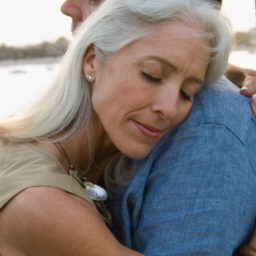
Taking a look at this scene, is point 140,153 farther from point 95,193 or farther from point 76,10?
point 76,10

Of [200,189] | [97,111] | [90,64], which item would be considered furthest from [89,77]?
[200,189]

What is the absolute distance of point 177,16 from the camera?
153cm

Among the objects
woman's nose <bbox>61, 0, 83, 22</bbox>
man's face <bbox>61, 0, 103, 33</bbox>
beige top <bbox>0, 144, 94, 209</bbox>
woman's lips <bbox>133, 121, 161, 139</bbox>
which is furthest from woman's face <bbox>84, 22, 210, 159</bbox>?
woman's nose <bbox>61, 0, 83, 22</bbox>

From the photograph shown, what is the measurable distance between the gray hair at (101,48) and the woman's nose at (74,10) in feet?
1.88

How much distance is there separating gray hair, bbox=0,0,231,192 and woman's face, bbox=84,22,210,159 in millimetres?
Result: 57

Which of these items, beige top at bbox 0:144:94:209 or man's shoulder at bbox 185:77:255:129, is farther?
man's shoulder at bbox 185:77:255:129

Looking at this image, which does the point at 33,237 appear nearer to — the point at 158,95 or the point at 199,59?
the point at 158,95

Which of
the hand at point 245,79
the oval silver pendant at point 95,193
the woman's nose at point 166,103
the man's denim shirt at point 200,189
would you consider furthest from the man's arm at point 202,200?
the hand at point 245,79

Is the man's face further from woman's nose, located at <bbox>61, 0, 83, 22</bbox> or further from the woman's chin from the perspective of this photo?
the woman's chin

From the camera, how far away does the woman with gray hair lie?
1.30 metres

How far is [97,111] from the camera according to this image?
1681mm

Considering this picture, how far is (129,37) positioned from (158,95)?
0.29 meters

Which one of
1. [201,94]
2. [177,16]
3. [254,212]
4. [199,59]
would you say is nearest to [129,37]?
[177,16]

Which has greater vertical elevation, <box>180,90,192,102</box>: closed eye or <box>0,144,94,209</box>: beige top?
<box>180,90,192,102</box>: closed eye
